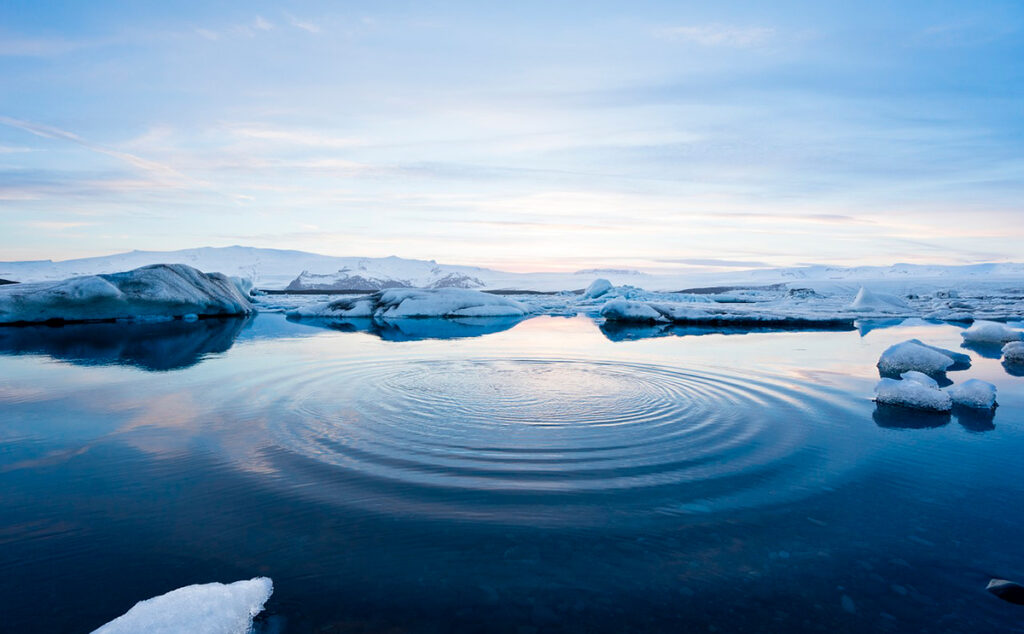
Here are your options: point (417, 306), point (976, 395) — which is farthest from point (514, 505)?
point (417, 306)

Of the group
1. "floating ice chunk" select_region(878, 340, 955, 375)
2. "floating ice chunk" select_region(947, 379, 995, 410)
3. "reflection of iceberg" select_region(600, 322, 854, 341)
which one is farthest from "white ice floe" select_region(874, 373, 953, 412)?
"reflection of iceberg" select_region(600, 322, 854, 341)

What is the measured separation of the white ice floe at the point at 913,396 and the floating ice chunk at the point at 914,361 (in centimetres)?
193

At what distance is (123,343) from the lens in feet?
36.9

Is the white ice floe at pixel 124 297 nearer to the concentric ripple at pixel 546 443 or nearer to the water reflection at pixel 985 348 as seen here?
the concentric ripple at pixel 546 443

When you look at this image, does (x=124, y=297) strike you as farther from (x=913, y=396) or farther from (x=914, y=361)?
(x=914, y=361)

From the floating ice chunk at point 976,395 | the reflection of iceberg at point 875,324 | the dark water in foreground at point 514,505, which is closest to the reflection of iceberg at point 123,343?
the dark water in foreground at point 514,505

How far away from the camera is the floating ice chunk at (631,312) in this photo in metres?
17.7

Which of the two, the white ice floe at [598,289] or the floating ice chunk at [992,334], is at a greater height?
the white ice floe at [598,289]

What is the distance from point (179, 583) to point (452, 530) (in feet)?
3.86

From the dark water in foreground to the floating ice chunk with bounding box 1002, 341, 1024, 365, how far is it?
3.10 meters

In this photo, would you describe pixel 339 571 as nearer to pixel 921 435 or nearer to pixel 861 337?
pixel 921 435

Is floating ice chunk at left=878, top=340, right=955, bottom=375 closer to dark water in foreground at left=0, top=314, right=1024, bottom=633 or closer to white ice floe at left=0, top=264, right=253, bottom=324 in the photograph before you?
dark water in foreground at left=0, top=314, right=1024, bottom=633

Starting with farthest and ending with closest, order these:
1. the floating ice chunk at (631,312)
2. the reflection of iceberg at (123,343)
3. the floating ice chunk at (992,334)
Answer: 1. the floating ice chunk at (631,312)
2. the floating ice chunk at (992,334)
3. the reflection of iceberg at (123,343)

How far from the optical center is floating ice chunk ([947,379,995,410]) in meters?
5.49
